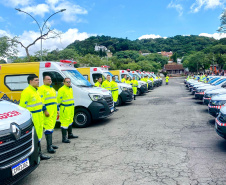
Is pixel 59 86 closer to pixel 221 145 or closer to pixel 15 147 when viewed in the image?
pixel 15 147

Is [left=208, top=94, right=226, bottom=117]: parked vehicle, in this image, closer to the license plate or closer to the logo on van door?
the license plate

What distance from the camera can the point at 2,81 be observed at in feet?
26.7

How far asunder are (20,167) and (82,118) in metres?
4.54

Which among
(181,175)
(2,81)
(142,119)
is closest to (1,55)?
(2,81)

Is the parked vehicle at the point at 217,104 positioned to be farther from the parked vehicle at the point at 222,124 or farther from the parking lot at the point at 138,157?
the parked vehicle at the point at 222,124

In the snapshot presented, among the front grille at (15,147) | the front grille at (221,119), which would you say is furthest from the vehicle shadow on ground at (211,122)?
the front grille at (15,147)

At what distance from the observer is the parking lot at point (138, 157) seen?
156 inches

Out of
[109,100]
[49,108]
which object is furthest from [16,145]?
[109,100]

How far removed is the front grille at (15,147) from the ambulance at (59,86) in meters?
4.03

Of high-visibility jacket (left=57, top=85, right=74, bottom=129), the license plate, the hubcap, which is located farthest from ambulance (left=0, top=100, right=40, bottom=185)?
the hubcap

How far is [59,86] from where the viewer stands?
7895 mm

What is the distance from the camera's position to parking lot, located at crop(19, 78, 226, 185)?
397cm

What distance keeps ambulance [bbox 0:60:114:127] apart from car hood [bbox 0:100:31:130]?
147 inches

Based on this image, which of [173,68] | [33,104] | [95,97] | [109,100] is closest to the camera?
[33,104]
